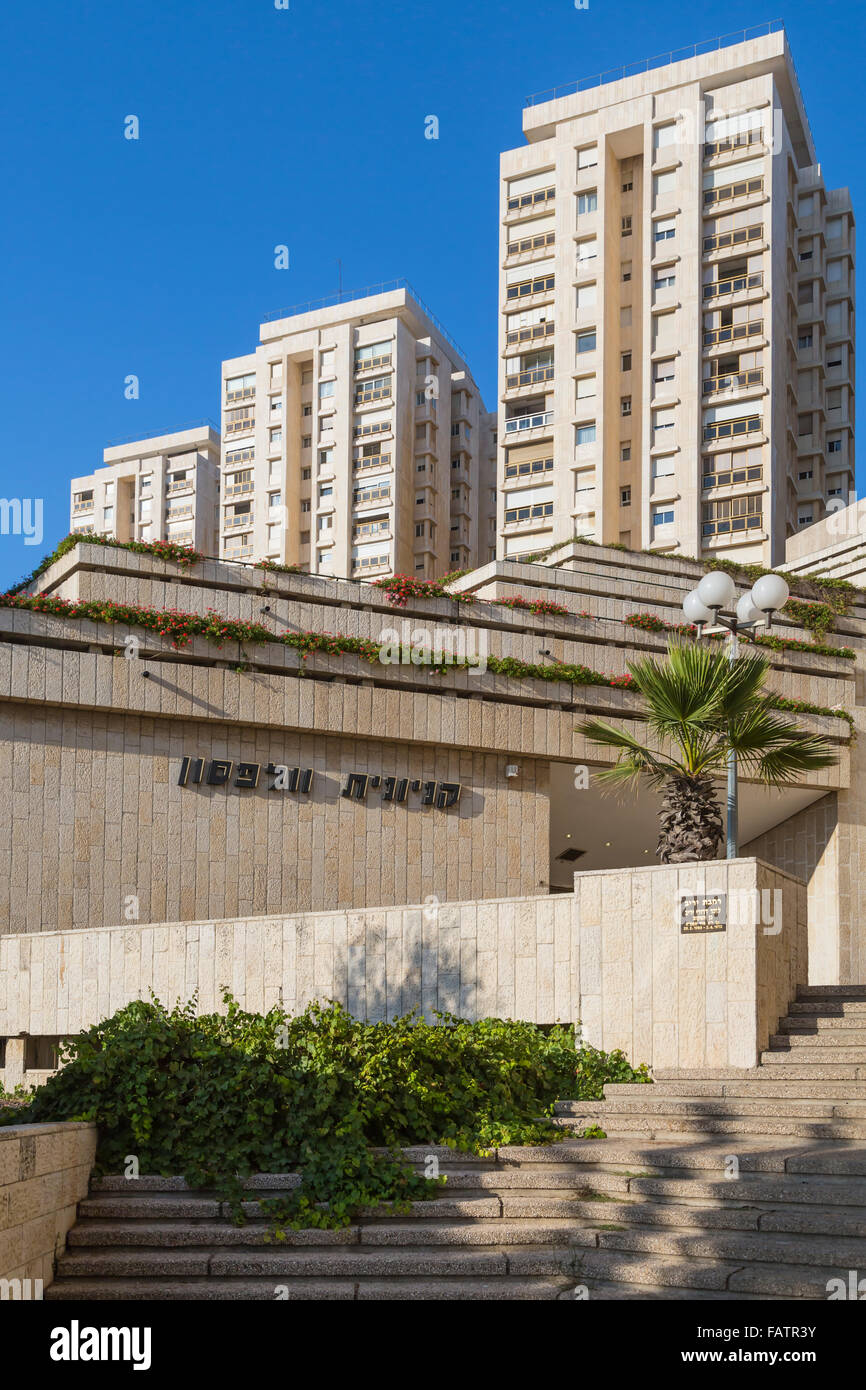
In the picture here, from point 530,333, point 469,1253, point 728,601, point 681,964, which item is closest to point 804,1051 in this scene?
point 681,964

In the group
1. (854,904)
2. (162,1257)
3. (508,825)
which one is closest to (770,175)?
(854,904)

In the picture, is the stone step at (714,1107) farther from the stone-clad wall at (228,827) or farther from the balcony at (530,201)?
the balcony at (530,201)

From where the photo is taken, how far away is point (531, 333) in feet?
165

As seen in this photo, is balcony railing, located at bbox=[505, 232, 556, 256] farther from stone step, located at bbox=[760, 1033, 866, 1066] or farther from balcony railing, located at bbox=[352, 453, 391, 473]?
stone step, located at bbox=[760, 1033, 866, 1066]

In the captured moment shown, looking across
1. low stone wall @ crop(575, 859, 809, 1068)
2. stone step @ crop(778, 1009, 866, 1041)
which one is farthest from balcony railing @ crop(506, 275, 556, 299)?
stone step @ crop(778, 1009, 866, 1041)

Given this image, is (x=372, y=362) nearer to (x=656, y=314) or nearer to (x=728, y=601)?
(x=656, y=314)

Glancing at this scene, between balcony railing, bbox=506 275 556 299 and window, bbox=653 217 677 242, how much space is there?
424 centimetres

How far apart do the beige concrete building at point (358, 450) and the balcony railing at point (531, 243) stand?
14692 mm

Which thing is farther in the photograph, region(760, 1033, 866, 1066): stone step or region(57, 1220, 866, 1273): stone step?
region(760, 1033, 866, 1066): stone step

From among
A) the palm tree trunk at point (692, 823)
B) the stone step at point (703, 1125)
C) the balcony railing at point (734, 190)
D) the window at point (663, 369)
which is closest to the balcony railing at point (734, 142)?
the balcony railing at point (734, 190)

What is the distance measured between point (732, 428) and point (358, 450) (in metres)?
24.3

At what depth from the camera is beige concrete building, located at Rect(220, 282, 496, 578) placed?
64.7m

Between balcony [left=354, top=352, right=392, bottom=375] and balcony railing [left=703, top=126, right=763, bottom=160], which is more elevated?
balcony railing [left=703, top=126, right=763, bottom=160]
